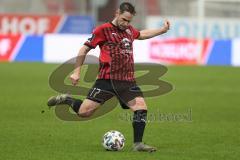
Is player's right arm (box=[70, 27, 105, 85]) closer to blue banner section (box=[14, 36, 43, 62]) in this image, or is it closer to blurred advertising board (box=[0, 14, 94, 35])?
blue banner section (box=[14, 36, 43, 62])

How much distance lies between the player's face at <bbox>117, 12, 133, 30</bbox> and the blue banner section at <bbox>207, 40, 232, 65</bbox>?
80.3 ft

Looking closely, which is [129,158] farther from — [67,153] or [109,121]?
[109,121]

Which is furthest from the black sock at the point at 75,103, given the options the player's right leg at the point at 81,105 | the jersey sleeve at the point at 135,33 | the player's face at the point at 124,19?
the player's face at the point at 124,19

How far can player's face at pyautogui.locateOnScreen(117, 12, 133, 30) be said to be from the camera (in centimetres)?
988

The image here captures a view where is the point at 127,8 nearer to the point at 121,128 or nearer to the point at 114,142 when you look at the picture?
the point at 114,142

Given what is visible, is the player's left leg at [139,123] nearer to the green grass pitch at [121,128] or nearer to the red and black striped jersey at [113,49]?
the green grass pitch at [121,128]

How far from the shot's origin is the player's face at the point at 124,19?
9.88 meters

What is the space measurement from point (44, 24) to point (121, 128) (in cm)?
2787

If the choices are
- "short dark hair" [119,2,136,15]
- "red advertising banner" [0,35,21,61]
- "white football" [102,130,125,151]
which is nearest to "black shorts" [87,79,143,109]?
"white football" [102,130,125,151]

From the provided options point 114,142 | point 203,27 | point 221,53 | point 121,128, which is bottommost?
point 203,27

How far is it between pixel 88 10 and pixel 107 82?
104ft

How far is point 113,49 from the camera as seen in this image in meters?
10.3

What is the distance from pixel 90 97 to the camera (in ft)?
34.4

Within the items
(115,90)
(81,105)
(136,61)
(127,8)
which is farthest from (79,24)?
(127,8)
